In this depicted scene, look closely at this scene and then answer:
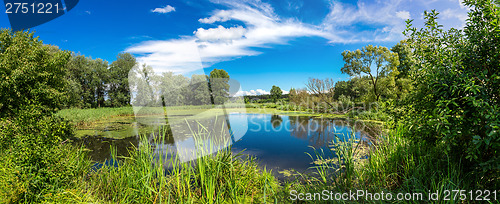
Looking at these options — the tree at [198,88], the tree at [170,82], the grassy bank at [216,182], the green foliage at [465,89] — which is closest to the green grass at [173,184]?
the grassy bank at [216,182]

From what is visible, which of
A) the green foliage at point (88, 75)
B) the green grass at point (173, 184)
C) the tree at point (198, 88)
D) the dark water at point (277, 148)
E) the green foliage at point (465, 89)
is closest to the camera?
the green foliage at point (465, 89)

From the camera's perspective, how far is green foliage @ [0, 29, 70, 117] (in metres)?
4.16

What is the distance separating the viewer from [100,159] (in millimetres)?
5734

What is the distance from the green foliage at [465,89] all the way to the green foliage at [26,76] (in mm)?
5751

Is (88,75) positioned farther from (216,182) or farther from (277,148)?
(216,182)

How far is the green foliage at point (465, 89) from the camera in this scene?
182 centimetres

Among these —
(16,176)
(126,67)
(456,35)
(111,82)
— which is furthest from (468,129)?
(111,82)

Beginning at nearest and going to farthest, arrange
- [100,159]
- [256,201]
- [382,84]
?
[256,201] < [100,159] < [382,84]

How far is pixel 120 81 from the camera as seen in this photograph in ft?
76.6

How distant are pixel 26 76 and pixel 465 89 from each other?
680cm

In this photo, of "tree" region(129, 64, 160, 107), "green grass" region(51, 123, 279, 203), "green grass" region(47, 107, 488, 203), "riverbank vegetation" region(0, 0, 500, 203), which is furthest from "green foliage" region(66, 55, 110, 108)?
"green grass" region(47, 107, 488, 203)

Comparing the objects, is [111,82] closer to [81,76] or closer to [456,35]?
[81,76]

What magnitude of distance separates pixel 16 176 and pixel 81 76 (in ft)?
86.1

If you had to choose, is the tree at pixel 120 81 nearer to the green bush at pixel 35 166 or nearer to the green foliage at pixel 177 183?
the green bush at pixel 35 166
